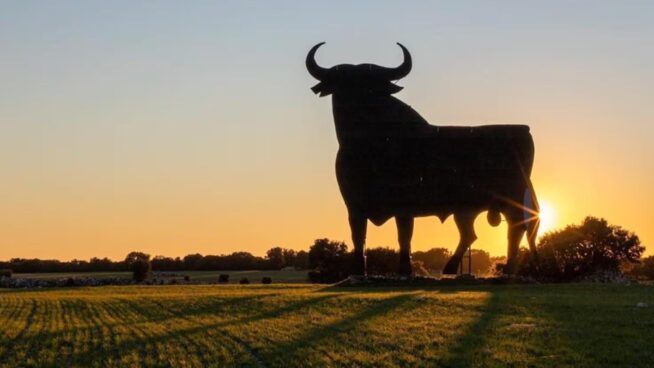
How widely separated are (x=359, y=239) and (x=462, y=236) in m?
3.59

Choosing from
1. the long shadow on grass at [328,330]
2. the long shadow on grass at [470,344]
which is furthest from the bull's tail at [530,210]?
the long shadow on grass at [470,344]

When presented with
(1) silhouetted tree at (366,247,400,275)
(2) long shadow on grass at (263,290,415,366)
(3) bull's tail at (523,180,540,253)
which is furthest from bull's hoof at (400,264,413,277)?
(1) silhouetted tree at (366,247,400,275)

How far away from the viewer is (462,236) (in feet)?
113

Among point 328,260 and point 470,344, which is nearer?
point 470,344

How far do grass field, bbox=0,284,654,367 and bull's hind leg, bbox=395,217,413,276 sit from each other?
474 centimetres

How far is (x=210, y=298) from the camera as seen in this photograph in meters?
30.1

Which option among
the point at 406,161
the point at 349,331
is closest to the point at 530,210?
the point at 406,161

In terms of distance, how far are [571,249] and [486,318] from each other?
24331 mm

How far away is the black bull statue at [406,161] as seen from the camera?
108ft

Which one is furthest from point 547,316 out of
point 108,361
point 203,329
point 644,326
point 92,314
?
point 92,314

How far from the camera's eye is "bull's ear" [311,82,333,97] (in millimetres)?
32969

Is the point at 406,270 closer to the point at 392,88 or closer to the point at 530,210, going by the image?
the point at 530,210

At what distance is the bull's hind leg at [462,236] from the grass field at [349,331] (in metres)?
5.64

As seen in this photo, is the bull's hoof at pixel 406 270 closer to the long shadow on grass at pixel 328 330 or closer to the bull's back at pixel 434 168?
the bull's back at pixel 434 168
